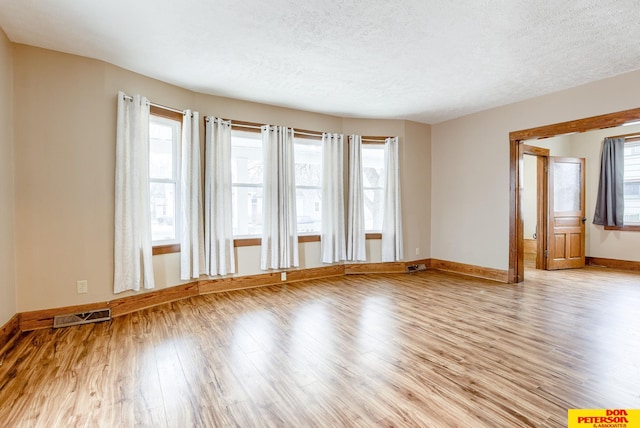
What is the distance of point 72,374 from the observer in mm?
2189

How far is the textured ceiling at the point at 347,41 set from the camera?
7.94ft

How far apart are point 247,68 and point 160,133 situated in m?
1.40

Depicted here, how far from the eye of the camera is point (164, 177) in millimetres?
3895

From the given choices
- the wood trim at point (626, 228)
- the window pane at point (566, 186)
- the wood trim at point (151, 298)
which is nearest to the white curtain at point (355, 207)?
the wood trim at point (151, 298)

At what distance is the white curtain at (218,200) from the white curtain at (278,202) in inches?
20.5

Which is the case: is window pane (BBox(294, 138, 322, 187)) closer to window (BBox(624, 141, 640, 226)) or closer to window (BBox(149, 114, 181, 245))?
window (BBox(149, 114, 181, 245))

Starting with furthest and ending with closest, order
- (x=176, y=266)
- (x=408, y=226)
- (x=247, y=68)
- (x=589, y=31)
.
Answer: (x=408, y=226) < (x=176, y=266) < (x=247, y=68) < (x=589, y=31)

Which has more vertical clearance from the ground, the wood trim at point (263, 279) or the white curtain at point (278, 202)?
the white curtain at point (278, 202)

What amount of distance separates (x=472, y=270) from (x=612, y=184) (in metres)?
3.44

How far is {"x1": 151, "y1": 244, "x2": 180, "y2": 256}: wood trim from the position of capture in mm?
3748

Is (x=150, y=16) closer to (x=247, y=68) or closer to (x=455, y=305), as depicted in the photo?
(x=247, y=68)

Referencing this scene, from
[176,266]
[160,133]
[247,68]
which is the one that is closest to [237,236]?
[176,266]

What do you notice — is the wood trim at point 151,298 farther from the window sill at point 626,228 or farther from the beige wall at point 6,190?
the window sill at point 626,228

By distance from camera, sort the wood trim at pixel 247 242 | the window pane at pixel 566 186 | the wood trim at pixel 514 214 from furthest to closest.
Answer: the window pane at pixel 566 186
the wood trim at pixel 514 214
the wood trim at pixel 247 242
